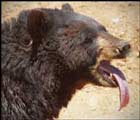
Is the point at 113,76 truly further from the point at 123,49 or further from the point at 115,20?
the point at 115,20

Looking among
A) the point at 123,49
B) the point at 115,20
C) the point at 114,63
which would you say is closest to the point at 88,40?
the point at 123,49

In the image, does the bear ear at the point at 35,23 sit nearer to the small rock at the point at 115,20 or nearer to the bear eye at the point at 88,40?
the bear eye at the point at 88,40

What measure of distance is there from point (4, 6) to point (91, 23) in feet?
19.0

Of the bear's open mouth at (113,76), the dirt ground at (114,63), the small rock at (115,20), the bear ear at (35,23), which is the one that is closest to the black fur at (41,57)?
the bear ear at (35,23)

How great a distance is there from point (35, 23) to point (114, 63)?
417 cm

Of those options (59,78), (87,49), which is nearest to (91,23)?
(87,49)

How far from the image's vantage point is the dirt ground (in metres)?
7.65

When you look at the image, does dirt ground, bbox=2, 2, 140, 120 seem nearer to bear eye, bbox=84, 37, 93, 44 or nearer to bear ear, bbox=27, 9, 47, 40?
bear eye, bbox=84, 37, 93, 44

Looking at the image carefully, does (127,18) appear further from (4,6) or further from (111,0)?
(4,6)

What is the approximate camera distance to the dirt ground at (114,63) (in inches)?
301

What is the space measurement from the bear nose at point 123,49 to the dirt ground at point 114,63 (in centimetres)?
89

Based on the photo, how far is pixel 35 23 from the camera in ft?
14.9

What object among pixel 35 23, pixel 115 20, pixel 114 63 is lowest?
pixel 114 63

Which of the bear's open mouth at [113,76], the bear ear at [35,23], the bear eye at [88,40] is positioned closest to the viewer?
the bear ear at [35,23]
